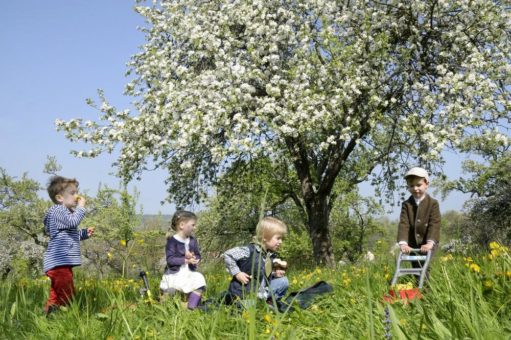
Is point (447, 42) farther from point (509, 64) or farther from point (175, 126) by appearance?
point (175, 126)

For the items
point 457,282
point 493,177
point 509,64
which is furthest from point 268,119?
point 493,177

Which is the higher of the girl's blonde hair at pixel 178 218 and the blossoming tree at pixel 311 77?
the blossoming tree at pixel 311 77

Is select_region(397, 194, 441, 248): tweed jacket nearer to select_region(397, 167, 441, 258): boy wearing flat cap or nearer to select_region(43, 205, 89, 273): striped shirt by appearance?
select_region(397, 167, 441, 258): boy wearing flat cap

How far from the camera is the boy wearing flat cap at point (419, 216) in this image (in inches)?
240

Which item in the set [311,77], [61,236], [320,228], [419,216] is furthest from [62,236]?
[320,228]

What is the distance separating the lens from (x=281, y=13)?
13.1 meters

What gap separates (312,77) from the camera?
12.5 meters

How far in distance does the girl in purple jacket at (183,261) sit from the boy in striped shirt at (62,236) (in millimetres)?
1016

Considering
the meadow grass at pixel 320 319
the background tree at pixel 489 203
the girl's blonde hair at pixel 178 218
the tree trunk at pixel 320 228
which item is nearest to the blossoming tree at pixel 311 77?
the tree trunk at pixel 320 228

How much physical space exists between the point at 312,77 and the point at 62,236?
794 cm

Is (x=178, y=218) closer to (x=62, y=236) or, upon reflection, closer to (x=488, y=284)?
(x=62, y=236)

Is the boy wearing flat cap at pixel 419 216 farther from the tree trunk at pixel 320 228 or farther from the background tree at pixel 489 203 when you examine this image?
the background tree at pixel 489 203

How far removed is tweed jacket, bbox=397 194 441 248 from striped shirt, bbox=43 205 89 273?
3897 mm

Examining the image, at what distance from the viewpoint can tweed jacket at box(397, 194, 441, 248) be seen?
611cm
